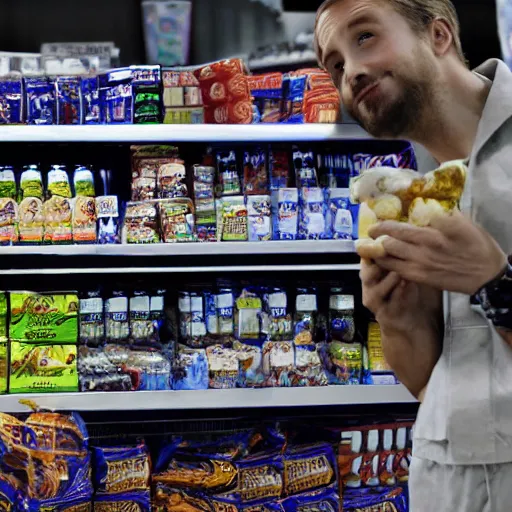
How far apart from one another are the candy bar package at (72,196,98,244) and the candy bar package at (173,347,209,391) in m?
0.52

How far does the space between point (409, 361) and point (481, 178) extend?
27cm

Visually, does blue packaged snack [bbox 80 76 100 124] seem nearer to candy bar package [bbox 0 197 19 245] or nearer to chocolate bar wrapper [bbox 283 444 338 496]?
candy bar package [bbox 0 197 19 245]

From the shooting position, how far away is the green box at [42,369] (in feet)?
8.06

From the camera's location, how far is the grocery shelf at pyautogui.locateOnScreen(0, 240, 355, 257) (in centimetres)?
237

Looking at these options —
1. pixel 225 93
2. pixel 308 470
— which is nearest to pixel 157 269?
pixel 225 93

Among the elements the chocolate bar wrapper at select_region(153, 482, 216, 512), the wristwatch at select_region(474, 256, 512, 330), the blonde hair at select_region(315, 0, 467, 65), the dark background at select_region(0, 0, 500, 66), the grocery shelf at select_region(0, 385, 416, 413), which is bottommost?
the chocolate bar wrapper at select_region(153, 482, 216, 512)

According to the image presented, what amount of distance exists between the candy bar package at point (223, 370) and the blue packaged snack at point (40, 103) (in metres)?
1.00

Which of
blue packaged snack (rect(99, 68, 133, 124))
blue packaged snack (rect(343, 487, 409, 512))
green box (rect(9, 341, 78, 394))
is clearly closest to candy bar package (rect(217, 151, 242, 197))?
blue packaged snack (rect(99, 68, 133, 124))

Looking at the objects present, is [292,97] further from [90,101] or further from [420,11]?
[420,11]

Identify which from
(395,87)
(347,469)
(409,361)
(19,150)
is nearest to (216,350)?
(347,469)

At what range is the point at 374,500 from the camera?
255 centimetres

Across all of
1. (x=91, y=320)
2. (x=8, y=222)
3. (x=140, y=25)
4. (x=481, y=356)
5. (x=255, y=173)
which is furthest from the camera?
(x=140, y=25)

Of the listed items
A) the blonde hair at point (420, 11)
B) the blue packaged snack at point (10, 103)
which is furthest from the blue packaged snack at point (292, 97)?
the blonde hair at point (420, 11)

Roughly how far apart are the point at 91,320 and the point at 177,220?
0.47 meters
